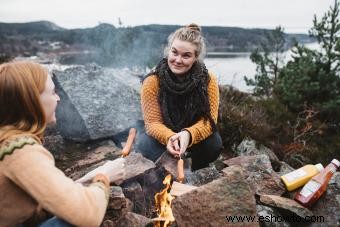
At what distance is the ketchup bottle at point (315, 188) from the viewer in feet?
8.95

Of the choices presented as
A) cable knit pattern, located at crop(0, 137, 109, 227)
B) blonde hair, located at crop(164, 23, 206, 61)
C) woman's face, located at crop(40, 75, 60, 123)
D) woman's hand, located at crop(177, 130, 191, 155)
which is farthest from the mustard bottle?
woman's face, located at crop(40, 75, 60, 123)

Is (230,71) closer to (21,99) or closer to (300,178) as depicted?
(300,178)

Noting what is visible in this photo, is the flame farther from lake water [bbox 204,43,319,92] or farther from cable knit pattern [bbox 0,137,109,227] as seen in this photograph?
lake water [bbox 204,43,319,92]

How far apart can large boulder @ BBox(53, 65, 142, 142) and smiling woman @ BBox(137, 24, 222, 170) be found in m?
1.24

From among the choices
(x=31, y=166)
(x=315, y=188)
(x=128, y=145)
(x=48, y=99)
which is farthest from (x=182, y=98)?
(x=31, y=166)

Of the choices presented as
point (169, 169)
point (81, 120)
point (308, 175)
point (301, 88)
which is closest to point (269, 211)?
point (308, 175)

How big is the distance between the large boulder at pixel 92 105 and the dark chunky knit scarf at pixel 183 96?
1.46m

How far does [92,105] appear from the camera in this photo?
4816mm

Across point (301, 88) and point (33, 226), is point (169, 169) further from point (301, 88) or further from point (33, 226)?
point (301, 88)

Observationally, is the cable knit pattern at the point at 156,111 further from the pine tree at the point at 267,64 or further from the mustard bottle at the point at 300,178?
the pine tree at the point at 267,64

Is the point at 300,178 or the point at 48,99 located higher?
the point at 48,99

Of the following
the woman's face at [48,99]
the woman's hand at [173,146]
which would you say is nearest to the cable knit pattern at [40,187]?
the woman's face at [48,99]

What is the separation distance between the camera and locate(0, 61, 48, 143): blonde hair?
1.56m

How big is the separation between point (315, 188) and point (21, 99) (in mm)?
2336
